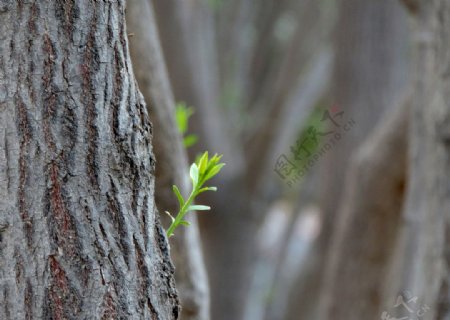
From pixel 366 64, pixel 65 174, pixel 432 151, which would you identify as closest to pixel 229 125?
pixel 366 64

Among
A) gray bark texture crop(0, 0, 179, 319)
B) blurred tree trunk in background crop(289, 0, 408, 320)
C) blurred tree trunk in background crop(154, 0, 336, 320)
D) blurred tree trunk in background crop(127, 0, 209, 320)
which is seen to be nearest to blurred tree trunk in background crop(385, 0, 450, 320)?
blurred tree trunk in background crop(127, 0, 209, 320)

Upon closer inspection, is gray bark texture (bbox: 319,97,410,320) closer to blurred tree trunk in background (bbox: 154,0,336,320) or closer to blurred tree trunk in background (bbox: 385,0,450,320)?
blurred tree trunk in background (bbox: 385,0,450,320)

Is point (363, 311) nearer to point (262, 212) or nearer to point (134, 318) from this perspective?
point (262, 212)

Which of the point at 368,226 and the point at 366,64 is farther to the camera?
the point at 366,64

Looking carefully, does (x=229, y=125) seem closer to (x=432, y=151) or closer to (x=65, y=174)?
(x=432, y=151)

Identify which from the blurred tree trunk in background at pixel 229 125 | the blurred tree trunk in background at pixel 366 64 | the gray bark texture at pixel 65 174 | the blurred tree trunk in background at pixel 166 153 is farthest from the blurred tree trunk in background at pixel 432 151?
the blurred tree trunk in background at pixel 229 125

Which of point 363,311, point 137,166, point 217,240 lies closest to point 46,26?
point 137,166

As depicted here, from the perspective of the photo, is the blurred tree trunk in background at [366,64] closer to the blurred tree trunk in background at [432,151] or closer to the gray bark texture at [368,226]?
the gray bark texture at [368,226]
